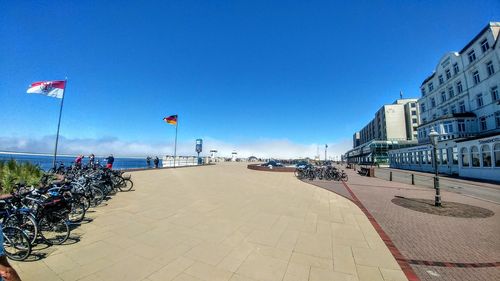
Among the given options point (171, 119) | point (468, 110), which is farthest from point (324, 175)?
point (468, 110)

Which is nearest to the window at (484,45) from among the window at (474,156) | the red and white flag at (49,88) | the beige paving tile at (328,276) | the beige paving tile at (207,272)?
the window at (474,156)

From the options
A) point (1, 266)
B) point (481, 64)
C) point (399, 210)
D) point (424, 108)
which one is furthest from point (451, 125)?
point (1, 266)

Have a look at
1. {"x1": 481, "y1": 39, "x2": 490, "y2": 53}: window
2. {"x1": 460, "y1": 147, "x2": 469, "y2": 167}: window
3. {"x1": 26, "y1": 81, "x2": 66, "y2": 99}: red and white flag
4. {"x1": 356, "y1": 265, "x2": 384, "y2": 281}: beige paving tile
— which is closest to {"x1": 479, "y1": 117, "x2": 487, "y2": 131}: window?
{"x1": 460, "y1": 147, "x2": 469, "y2": 167}: window

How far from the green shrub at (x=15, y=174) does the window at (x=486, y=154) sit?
34.0 metres

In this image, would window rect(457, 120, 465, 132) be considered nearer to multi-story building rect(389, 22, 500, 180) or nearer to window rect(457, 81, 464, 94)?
multi-story building rect(389, 22, 500, 180)

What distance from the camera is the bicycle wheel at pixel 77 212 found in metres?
6.20

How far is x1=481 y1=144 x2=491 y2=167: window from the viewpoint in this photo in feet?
70.4

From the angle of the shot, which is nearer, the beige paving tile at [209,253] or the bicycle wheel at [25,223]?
the beige paving tile at [209,253]

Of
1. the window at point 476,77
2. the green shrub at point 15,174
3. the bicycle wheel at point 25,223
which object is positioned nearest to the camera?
the bicycle wheel at point 25,223

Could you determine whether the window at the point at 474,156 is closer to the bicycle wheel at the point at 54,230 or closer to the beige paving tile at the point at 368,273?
the beige paving tile at the point at 368,273

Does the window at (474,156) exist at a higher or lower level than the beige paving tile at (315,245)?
higher

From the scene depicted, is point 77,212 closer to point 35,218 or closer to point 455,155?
point 35,218

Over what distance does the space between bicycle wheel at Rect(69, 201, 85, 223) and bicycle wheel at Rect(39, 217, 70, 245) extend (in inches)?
35.1

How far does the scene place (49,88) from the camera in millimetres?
13445
